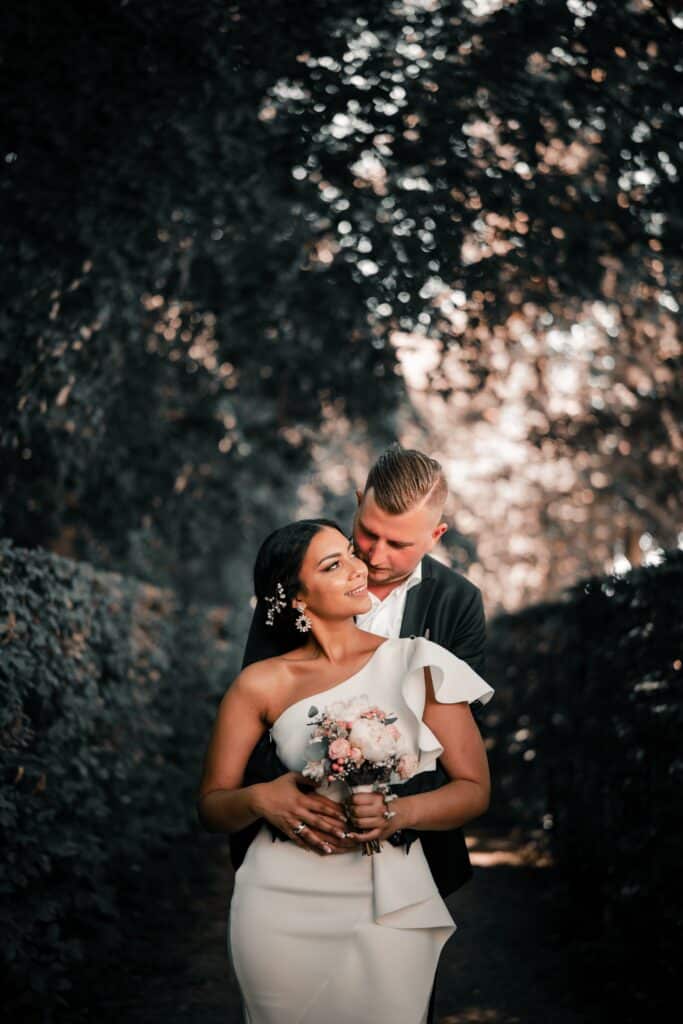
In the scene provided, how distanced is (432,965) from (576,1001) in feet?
9.64

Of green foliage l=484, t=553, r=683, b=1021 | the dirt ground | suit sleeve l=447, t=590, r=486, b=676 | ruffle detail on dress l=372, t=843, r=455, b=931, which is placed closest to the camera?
ruffle detail on dress l=372, t=843, r=455, b=931

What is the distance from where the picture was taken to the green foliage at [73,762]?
512 centimetres

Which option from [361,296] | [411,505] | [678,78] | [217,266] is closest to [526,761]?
[361,296]

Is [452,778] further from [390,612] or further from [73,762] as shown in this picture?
[73,762]

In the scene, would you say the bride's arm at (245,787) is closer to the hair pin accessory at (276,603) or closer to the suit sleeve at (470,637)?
the hair pin accessory at (276,603)

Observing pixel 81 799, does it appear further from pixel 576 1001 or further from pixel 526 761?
pixel 526 761

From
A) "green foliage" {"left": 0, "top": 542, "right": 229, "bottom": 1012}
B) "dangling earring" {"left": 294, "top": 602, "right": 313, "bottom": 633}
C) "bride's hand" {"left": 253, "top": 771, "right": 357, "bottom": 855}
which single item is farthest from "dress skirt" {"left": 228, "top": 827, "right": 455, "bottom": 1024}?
"green foliage" {"left": 0, "top": 542, "right": 229, "bottom": 1012}

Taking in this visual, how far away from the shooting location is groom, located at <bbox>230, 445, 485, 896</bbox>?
4.12 metres

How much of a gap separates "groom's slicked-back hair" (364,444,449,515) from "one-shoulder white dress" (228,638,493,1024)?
3.06 feet

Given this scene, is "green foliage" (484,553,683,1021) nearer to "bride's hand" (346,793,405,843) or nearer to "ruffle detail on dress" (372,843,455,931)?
"ruffle detail on dress" (372,843,455,931)

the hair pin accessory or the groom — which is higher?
the hair pin accessory

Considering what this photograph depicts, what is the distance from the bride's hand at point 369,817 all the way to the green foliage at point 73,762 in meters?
2.36

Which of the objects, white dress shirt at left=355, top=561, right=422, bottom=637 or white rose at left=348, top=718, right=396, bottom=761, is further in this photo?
white dress shirt at left=355, top=561, right=422, bottom=637

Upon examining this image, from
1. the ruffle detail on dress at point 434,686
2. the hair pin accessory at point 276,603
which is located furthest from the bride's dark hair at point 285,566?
the ruffle detail on dress at point 434,686
